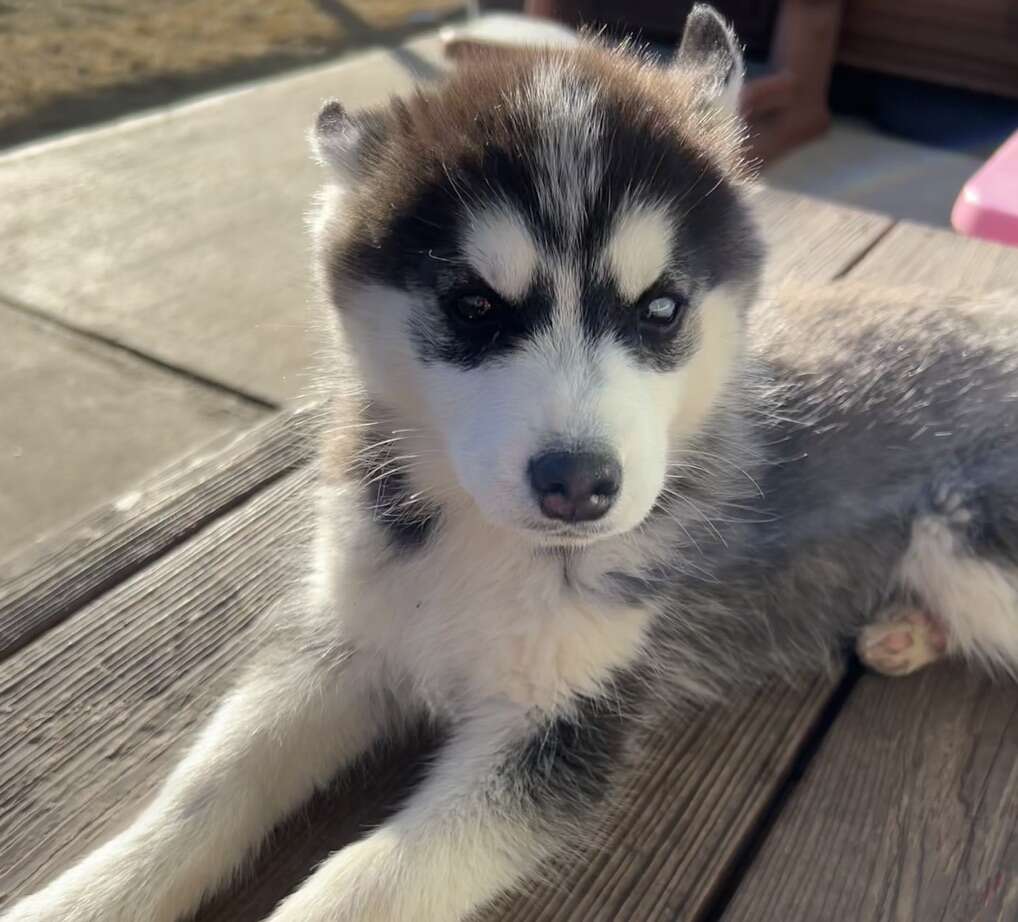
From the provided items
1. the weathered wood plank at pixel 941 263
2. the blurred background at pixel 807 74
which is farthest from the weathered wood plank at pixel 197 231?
the blurred background at pixel 807 74

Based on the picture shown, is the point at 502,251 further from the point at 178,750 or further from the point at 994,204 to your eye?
the point at 994,204

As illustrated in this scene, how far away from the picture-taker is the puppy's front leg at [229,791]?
62.3 inches

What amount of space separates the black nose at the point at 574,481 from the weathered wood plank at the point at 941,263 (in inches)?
80.7

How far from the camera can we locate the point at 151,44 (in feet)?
23.9

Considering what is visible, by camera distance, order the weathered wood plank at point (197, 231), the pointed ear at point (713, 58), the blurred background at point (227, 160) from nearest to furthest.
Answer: the pointed ear at point (713, 58) → the blurred background at point (227, 160) → the weathered wood plank at point (197, 231)

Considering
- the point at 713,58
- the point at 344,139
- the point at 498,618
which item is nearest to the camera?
the point at 498,618

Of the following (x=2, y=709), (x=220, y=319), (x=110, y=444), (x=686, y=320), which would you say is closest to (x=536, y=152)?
(x=686, y=320)

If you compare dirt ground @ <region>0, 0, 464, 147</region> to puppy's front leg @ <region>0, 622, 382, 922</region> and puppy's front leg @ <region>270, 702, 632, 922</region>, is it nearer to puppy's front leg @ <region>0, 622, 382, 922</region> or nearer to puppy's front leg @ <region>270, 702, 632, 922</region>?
puppy's front leg @ <region>0, 622, 382, 922</region>

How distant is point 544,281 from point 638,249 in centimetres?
16

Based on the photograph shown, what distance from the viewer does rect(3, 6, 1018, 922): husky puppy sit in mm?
1526

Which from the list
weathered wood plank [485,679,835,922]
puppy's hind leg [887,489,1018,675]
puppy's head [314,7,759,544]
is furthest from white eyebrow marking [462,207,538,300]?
Answer: puppy's hind leg [887,489,1018,675]

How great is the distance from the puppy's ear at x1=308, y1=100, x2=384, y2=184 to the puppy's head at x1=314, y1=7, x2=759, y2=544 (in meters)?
0.04

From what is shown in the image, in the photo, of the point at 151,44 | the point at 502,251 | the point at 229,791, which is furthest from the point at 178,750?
the point at 151,44

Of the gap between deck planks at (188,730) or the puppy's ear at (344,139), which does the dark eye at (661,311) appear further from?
the gap between deck planks at (188,730)
